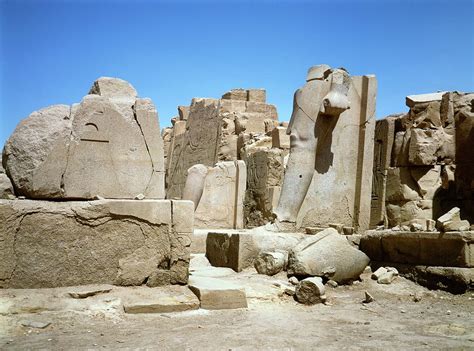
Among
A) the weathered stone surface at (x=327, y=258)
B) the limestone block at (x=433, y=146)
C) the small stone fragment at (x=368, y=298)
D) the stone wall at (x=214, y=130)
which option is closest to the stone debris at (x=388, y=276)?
the weathered stone surface at (x=327, y=258)

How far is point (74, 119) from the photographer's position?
3.98 meters

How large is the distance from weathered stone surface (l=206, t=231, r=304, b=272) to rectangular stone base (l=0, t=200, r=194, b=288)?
1120 mm

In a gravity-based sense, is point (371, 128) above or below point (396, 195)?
above

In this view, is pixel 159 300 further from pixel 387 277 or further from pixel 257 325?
pixel 387 277

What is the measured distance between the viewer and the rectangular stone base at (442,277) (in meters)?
4.31

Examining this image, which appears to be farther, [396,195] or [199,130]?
[199,130]

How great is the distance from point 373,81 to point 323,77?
2.43 feet

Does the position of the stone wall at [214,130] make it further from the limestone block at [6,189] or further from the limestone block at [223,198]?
the limestone block at [6,189]

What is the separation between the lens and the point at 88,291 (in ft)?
11.6

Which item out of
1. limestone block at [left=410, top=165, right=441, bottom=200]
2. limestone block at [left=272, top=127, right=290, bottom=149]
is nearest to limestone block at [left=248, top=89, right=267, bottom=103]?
limestone block at [left=272, top=127, right=290, bottom=149]

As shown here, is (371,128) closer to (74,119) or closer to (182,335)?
(74,119)

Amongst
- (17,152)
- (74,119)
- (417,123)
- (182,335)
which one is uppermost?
(417,123)

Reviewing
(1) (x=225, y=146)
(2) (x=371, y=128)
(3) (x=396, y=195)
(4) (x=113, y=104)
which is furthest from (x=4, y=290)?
(1) (x=225, y=146)

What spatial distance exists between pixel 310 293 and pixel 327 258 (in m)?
0.66
